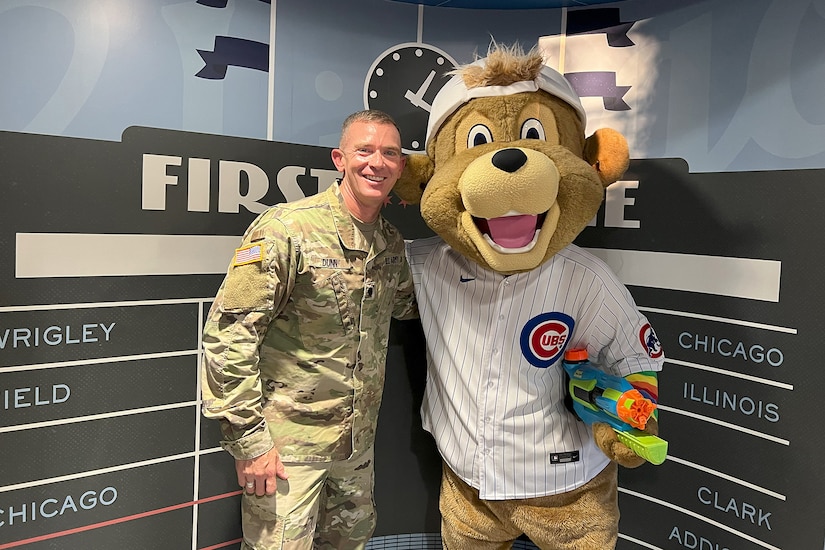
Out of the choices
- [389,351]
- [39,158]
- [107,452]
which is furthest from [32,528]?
[389,351]

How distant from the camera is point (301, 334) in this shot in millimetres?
1765

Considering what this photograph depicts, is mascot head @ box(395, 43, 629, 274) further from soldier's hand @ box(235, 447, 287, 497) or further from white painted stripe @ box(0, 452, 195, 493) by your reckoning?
A: white painted stripe @ box(0, 452, 195, 493)

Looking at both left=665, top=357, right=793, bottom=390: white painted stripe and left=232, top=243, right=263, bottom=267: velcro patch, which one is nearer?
left=232, top=243, right=263, bottom=267: velcro patch

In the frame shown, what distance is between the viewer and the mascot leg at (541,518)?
1.82 metres

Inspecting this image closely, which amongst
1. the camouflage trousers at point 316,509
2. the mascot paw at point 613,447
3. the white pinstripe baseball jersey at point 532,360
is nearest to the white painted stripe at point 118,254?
the camouflage trousers at point 316,509

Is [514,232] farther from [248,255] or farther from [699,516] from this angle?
[699,516]

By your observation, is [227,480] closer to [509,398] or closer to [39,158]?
[509,398]

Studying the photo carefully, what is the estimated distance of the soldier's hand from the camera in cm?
162

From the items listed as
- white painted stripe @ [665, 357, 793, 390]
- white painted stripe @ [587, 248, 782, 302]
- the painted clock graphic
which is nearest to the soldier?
the painted clock graphic

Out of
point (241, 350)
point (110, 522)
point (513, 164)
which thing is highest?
point (513, 164)

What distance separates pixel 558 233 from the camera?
5.45 feet

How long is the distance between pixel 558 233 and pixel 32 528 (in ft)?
5.55

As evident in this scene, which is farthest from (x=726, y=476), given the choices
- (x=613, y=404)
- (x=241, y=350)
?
(x=241, y=350)

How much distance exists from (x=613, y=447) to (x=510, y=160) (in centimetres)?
83
